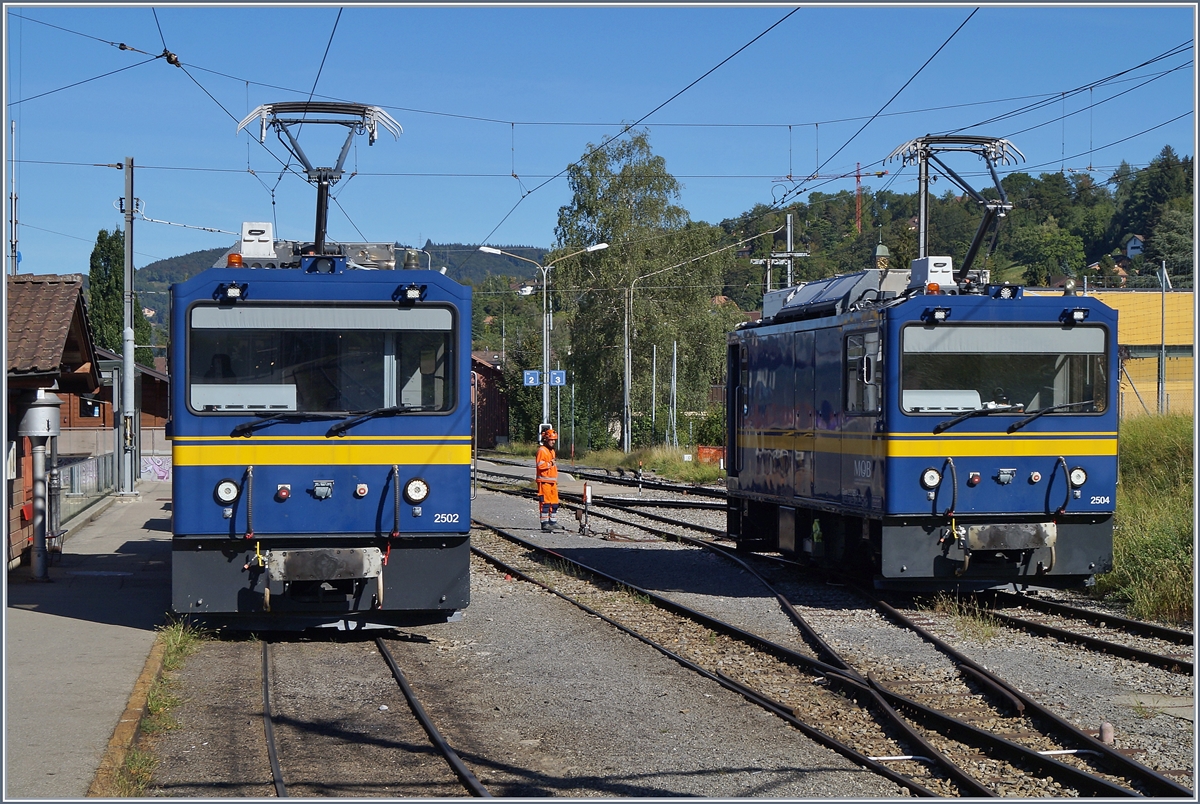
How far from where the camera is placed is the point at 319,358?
10.5m

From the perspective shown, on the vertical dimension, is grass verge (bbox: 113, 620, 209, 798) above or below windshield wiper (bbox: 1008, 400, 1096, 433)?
below

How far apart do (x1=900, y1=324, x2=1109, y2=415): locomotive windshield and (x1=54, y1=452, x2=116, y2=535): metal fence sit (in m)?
11.0

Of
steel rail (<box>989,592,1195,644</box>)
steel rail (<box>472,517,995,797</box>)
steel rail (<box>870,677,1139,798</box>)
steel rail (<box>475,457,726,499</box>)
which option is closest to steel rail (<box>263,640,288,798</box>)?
steel rail (<box>472,517,995,797</box>)

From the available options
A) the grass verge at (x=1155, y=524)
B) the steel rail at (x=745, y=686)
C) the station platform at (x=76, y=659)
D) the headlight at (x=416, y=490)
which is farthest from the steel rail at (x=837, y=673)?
the station platform at (x=76, y=659)

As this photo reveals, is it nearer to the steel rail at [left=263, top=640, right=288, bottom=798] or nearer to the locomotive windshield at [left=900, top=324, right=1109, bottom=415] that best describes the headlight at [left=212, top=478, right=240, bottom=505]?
the steel rail at [left=263, top=640, right=288, bottom=798]

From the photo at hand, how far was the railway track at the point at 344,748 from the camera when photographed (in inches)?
261

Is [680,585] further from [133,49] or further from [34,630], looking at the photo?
[133,49]

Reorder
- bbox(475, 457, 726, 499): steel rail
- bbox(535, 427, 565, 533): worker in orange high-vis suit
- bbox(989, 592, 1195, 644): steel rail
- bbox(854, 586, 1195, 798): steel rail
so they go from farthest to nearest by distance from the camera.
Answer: bbox(475, 457, 726, 499): steel rail, bbox(535, 427, 565, 533): worker in orange high-vis suit, bbox(989, 592, 1195, 644): steel rail, bbox(854, 586, 1195, 798): steel rail

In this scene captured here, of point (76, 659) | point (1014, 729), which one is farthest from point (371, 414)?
point (1014, 729)

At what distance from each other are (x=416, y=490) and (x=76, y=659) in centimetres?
287

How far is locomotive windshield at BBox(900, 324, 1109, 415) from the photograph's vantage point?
1222 centimetres

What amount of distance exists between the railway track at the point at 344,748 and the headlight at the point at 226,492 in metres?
1.86

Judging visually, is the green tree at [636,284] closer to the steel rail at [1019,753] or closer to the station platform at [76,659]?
the station platform at [76,659]

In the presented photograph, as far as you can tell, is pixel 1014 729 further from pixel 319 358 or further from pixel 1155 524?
pixel 1155 524
